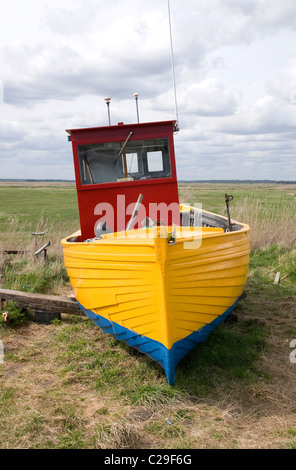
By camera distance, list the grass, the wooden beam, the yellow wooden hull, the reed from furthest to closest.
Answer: the reed
the wooden beam
the yellow wooden hull
the grass

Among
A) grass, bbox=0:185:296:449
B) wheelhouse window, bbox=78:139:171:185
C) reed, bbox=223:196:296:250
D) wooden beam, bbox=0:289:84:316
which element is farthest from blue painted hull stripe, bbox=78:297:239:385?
reed, bbox=223:196:296:250

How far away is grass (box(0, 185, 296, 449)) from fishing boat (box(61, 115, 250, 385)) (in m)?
0.34

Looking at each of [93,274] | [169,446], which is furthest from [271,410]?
[93,274]

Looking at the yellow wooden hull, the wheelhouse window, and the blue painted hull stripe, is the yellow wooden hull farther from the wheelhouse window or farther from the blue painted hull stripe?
the wheelhouse window

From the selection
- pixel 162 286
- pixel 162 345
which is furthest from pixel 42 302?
pixel 162 286

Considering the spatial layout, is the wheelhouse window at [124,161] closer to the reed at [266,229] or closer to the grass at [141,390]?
the grass at [141,390]

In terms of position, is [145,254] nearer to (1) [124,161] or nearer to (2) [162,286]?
(2) [162,286]

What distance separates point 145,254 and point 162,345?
36.3 inches

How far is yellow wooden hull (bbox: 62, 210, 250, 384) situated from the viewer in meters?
3.93

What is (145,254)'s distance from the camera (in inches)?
156

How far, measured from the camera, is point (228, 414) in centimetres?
371

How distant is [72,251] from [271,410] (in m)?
2.84

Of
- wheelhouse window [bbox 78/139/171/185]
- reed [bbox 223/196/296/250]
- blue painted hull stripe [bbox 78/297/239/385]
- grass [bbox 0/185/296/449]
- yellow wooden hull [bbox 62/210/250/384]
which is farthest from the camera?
reed [bbox 223/196/296/250]
